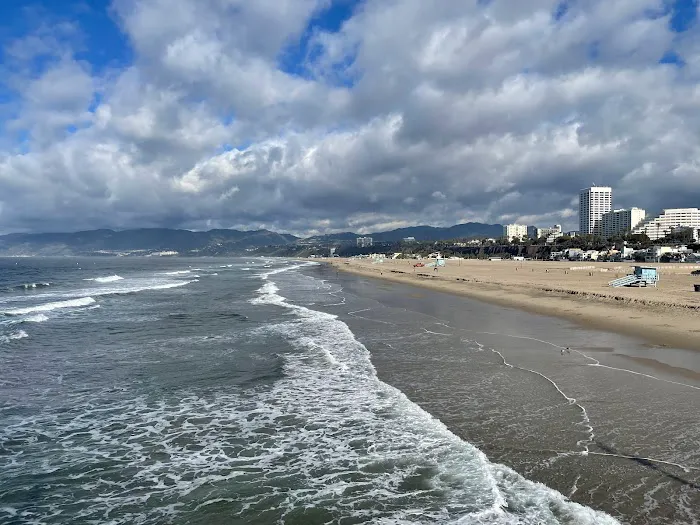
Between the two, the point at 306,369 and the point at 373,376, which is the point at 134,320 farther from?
the point at 373,376

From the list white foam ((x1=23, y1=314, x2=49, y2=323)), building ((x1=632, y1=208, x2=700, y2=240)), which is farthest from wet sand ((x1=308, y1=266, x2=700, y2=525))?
building ((x1=632, y1=208, x2=700, y2=240))

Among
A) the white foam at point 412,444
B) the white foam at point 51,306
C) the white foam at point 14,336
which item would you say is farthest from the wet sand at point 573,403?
the white foam at point 51,306

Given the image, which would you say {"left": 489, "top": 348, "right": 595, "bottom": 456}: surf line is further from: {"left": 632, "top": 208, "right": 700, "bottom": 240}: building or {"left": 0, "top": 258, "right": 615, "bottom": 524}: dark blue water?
{"left": 632, "top": 208, "right": 700, "bottom": 240}: building

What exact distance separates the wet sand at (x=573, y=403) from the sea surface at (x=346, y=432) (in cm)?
4

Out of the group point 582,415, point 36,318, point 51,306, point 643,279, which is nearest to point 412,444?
point 582,415

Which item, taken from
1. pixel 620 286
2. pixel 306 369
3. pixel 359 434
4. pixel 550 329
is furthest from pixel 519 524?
pixel 620 286

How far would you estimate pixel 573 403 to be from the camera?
30.8 ft

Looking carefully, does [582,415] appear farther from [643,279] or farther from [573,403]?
[643,279]

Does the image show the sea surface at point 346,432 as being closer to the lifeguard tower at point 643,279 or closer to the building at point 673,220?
the lifeguard tower at point 643,279

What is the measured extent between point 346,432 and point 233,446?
6.58 feet

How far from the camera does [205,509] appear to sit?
582 centimetres

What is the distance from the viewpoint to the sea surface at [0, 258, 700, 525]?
19.2ft

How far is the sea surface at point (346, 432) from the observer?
5840 millimetres

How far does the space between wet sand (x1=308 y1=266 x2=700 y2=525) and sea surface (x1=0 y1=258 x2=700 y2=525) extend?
4cm
